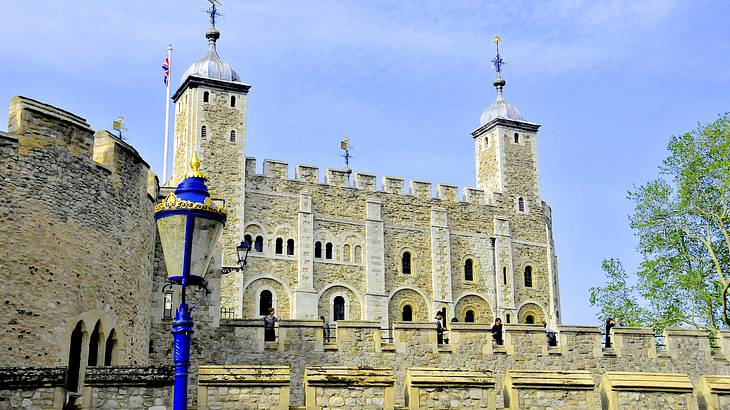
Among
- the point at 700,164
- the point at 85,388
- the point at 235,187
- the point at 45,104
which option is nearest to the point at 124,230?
the point at 45,104

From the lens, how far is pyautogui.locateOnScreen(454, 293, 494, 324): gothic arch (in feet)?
145

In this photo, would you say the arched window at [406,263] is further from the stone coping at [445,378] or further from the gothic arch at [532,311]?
the stone coping at [445,378]

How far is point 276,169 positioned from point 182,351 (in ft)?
108

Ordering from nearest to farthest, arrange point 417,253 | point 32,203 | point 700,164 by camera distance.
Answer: point 32,203
point 700,164
point 417,253

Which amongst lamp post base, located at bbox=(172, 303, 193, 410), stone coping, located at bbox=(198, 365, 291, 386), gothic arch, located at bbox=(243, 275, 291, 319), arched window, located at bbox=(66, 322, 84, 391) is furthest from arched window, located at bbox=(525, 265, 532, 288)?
lamp post base, located at bbox=(172, 303, 193, 410)

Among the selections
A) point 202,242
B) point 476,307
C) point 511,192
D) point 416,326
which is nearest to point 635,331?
point 416,326

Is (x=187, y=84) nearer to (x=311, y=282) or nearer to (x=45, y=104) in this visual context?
(x=311, y=282)

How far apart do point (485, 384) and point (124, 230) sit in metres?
6.86

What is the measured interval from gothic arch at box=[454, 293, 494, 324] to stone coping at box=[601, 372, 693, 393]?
3253 centimetres

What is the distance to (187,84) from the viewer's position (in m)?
41.1

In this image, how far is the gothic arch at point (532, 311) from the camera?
45250 mm

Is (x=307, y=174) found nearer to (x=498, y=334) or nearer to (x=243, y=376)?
(x=498, y=334)

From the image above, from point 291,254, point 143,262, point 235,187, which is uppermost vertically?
point 235,187

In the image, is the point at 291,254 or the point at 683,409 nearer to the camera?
the point at 683,409
